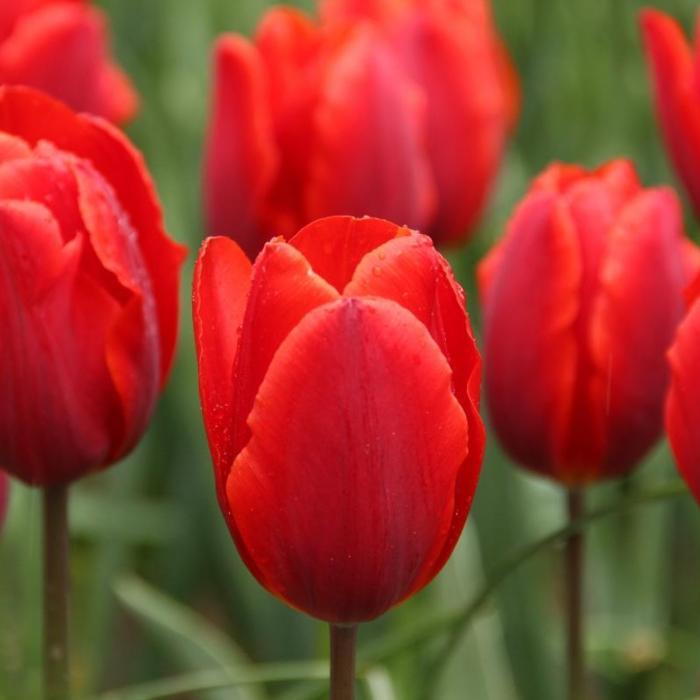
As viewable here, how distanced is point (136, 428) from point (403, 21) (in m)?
0.71

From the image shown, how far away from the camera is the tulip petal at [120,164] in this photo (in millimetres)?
860

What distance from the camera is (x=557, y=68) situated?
222 cm

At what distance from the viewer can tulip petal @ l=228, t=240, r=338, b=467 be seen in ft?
2.16

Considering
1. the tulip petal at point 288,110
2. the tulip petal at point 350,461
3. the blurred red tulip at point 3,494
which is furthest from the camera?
the tulip petal at point 288,110

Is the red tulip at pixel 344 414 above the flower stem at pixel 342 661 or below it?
above

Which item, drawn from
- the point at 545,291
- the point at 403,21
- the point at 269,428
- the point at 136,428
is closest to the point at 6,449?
the point at 136,428

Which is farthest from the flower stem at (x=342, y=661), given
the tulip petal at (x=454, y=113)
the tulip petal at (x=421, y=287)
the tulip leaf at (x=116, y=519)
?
the tulip leaf at (x=116, y=519)

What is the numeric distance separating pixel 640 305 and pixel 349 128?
377mm

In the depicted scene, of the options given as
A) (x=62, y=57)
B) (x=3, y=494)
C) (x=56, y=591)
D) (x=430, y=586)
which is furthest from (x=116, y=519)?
(x=56, y=591)

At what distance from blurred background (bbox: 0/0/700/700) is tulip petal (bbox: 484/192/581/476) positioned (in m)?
0.15

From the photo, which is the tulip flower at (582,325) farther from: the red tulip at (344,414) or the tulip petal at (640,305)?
the red tulip at (344,414)

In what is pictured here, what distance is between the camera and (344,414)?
0.65 metres

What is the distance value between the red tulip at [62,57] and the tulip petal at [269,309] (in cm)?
72

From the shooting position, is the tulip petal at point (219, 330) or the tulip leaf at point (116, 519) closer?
the tulip petal at point (219, 330)
